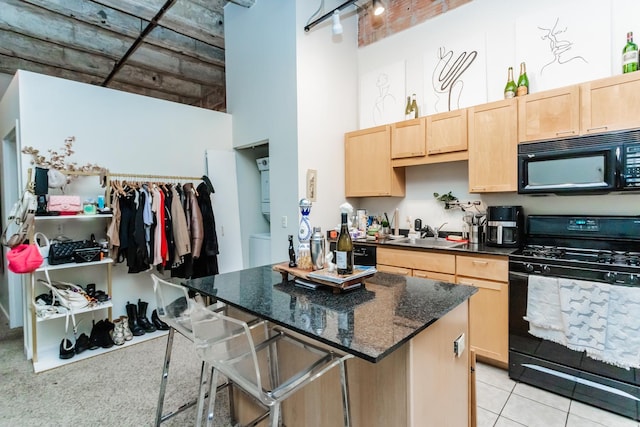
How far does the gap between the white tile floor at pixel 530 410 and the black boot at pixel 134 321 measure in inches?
122

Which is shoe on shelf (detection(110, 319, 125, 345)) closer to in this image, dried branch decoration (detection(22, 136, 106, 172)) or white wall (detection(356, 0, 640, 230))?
dried branch decoration (detection(22, 136, 106, 172))

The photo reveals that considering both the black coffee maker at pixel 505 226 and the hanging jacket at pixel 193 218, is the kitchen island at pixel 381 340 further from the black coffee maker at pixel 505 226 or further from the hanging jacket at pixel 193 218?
the hanging jacket at pixel 193 218

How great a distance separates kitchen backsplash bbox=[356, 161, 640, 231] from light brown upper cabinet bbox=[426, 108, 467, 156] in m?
0.34

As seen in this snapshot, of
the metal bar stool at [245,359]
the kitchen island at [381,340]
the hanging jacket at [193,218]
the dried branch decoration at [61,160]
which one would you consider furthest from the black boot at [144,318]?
the metal bar stool at [245,359]

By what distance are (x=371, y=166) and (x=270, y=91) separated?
1444 mm

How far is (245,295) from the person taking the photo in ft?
5.05

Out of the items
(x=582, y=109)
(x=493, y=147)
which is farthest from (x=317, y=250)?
(x=582, y=109)

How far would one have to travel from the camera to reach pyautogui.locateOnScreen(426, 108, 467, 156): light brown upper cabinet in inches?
115

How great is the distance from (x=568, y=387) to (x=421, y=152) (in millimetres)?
2179

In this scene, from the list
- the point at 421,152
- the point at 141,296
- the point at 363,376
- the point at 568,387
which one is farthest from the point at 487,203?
the point at 141,296

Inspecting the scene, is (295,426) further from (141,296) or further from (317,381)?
(141,296)

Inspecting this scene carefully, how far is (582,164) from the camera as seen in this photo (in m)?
2.33

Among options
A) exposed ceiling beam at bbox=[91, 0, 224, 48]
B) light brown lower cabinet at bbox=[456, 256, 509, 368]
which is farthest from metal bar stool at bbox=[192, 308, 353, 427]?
exposed ceiling beam at bbox=[91, 0, 224, 48]

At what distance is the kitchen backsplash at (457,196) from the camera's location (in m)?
2.48
